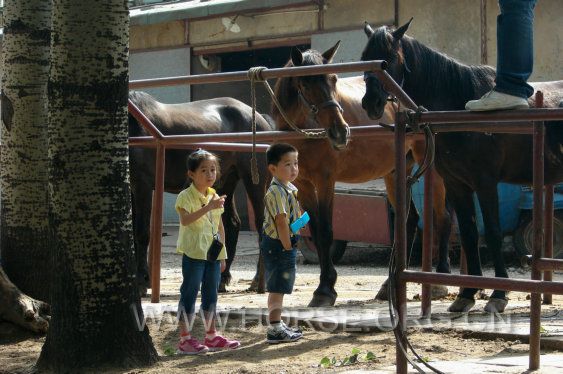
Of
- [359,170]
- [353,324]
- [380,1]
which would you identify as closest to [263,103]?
[380,1]

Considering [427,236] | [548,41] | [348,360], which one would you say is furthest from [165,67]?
[348,360]

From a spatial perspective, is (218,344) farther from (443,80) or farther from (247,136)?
(443,80)

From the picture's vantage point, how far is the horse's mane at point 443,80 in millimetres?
8414

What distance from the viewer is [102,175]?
239 inches

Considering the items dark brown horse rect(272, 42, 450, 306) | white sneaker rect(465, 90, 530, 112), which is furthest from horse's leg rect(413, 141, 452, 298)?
white sneaker rect(465, 90, 530, 112)

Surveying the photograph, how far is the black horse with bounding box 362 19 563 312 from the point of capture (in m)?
8.17

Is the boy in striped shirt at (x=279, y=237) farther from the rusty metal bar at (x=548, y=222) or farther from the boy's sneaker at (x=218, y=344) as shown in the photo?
the rusty metal bar at (x=548, y=222)

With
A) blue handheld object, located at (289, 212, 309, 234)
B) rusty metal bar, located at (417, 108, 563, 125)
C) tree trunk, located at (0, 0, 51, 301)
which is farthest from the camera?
tree trunk, located at (0, 0, 51, 301)

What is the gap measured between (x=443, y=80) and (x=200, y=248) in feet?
9.06

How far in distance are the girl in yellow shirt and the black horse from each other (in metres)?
1.71

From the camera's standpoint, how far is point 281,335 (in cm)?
676

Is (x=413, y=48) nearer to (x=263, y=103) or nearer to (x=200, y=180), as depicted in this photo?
(x=200, y=180)

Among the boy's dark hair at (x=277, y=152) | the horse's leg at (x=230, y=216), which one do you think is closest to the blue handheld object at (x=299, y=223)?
the boy's dark hair at (x=277, y=152)

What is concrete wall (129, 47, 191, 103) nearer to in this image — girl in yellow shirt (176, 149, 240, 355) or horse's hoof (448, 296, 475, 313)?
horse's hoof (448, 296, 475, 313)
